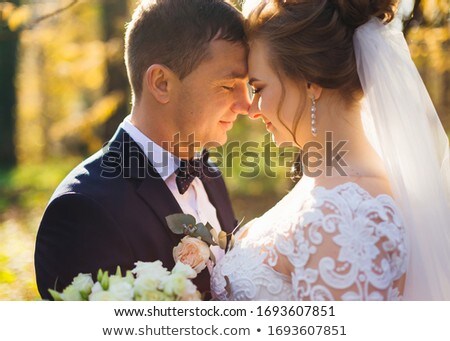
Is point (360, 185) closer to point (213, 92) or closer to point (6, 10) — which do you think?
point (213, 92)

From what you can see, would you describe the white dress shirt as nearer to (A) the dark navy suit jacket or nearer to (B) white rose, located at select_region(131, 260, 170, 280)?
(A) the dark navy suit jacket

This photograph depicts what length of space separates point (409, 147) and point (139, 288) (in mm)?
1459

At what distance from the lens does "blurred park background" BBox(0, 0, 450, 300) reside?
16.1 feet

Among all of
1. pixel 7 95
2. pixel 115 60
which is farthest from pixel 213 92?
pixel 7 95

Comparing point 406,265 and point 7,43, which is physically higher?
point 7,43

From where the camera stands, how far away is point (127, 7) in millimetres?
8172

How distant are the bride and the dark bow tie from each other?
50 centimetres

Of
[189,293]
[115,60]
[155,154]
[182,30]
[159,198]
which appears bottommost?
[189,293]

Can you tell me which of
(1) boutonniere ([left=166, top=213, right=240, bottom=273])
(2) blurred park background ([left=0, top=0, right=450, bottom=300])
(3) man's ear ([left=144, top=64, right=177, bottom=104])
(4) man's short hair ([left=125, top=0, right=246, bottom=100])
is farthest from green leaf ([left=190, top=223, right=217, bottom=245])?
(2) blurred park background ([left=0, top=0, right=450, bottom=300])

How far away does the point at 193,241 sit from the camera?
2.78 metres

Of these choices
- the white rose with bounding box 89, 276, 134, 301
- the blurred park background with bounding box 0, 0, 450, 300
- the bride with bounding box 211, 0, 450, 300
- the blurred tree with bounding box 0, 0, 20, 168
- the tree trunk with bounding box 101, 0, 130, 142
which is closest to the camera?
the white rose with bounding box 89, 276, 134, 301
